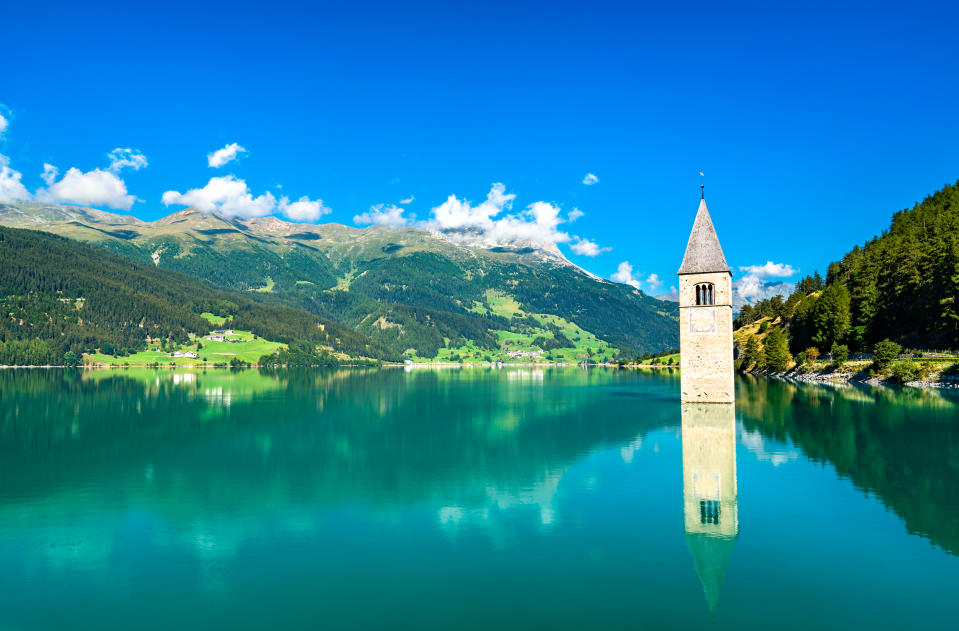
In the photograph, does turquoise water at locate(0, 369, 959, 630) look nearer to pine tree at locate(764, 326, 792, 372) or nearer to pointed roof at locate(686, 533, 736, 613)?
pointed roof at locate(686, 533, 736, 613)

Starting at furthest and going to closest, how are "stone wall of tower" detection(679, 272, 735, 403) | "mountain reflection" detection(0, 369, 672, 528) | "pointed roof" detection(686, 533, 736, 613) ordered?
"stone wall of tower" detection(679, 272, 735, 403) → "mountain reflection" detection(0, 369, 672, 528) → "pointed roof" detection(686, 533, 736, 613)

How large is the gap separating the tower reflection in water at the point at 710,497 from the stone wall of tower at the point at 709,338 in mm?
8177

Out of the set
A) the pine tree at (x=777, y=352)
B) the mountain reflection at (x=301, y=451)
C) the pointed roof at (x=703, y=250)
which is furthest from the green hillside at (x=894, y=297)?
the mountain reflection at (x=301, y=451)

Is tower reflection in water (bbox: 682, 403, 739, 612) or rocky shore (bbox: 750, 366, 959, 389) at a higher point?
rocky shore (bbox: 750, 366, 959, 389)

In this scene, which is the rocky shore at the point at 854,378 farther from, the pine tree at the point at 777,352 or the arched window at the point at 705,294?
the arched window at the point at 705,294

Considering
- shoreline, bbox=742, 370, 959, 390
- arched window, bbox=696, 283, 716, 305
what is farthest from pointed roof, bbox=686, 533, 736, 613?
Result: shoreline, bbox=742, 370, 959, 390

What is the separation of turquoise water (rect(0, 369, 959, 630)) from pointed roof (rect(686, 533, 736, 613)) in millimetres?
94

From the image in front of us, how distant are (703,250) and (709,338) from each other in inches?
319

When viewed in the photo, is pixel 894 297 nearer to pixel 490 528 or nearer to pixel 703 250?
pixel 703 250

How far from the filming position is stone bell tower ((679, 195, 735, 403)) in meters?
51.9

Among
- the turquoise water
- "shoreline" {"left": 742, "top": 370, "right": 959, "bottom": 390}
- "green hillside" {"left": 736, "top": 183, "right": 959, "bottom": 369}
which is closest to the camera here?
the turquoise water

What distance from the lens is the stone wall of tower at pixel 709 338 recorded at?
5175 centimetres

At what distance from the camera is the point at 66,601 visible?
14.1 metres

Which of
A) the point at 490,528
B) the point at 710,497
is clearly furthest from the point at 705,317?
the point at 490,528
